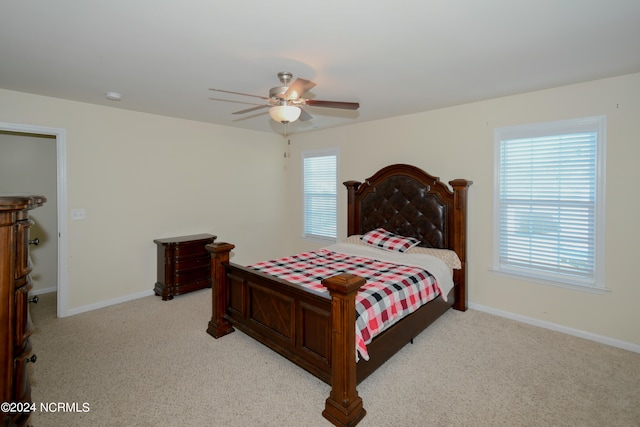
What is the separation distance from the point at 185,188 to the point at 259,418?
338cm

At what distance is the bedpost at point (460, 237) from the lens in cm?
358

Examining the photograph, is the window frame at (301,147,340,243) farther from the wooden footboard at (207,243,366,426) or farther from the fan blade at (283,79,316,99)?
the fan blade at (283,79,316,99)

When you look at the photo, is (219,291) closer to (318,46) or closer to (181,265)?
(181,265)

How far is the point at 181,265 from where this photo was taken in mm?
4082

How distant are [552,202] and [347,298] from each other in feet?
8.38

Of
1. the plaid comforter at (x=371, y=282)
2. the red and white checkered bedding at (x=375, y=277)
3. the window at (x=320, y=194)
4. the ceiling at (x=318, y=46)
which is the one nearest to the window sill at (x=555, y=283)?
the red and white checkered bedding at (x=375, y=277)

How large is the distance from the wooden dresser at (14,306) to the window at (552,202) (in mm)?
3889

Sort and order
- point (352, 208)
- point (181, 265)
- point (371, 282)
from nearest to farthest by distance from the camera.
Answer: point (371, 282) → point (181, 265) → point (352, 208)

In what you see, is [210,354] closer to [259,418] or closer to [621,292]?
[259,418]

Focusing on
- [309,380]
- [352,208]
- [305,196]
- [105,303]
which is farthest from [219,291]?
[305,196]

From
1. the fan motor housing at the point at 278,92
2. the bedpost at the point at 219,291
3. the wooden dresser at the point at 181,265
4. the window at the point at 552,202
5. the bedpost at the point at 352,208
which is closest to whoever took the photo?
the fan motor housing at the point at 278,92

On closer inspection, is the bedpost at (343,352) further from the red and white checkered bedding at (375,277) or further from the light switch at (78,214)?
the light switch at (78,214)

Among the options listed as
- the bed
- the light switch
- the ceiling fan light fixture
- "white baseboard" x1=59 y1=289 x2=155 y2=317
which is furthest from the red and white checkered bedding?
the light switch

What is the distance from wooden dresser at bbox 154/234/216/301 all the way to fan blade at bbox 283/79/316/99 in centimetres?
261
